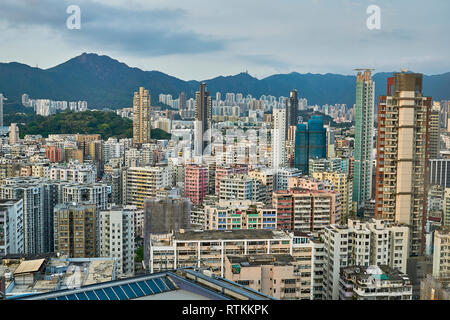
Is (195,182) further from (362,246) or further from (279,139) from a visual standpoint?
(362,246)

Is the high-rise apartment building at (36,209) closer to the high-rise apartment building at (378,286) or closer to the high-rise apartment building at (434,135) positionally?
the high-rise apartment building at (378,286)

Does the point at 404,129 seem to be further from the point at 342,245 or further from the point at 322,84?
the point at 342,245

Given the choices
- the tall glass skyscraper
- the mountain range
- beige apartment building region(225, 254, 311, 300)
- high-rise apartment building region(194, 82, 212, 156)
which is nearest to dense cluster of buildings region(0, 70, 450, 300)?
beige apartment building region(225, 254, 311, 300)

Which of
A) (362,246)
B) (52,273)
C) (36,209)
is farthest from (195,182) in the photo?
(52,273)

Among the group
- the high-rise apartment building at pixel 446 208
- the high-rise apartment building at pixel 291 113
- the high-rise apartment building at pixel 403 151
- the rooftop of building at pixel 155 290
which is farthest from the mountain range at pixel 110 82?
the rooftop of building at pixel 155 290

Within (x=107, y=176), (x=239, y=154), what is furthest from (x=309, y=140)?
(x=107, y=176)
